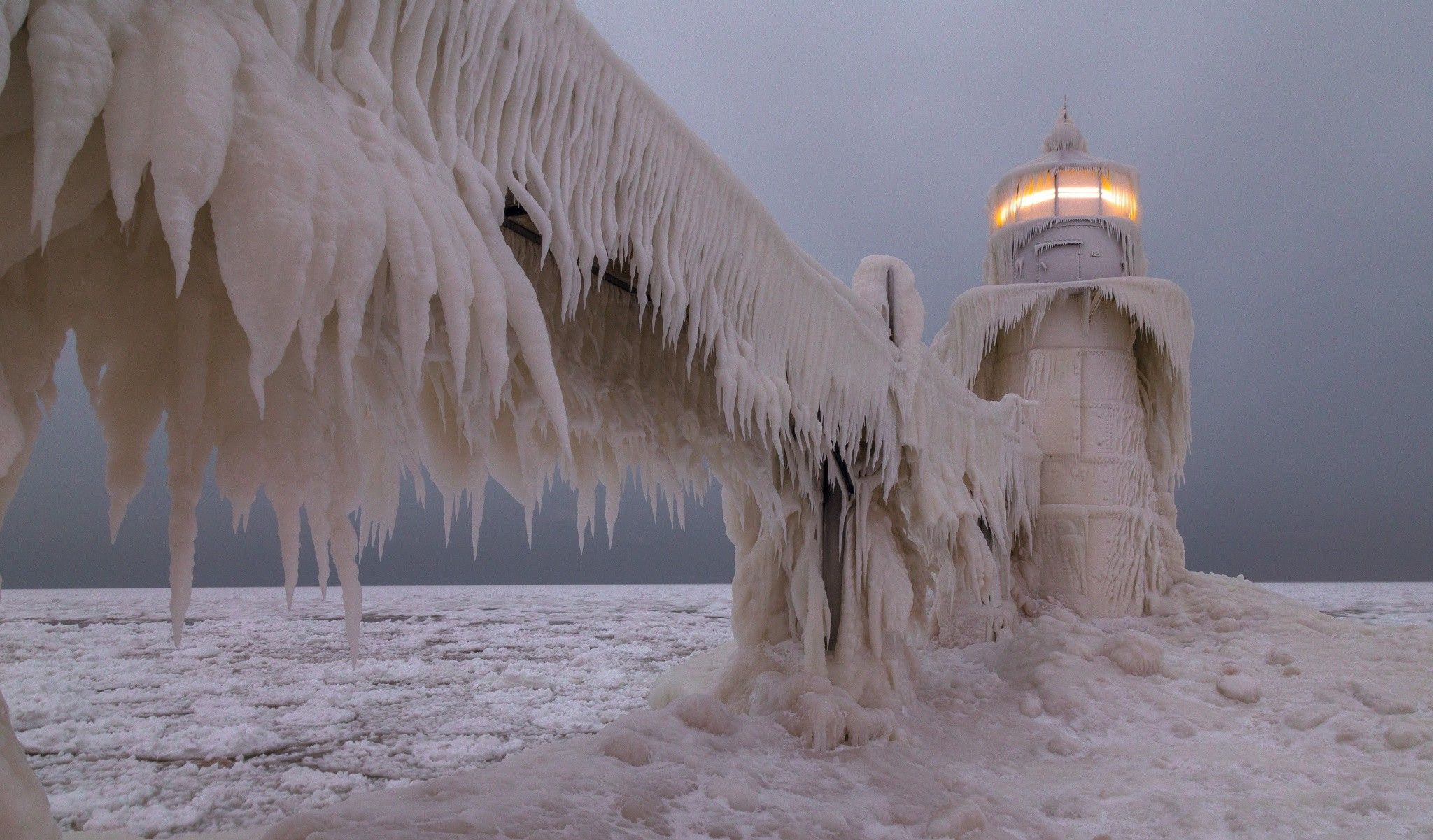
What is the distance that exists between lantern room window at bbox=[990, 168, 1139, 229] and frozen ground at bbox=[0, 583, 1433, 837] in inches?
181

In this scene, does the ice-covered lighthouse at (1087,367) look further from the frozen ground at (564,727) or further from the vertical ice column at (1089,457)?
the frozen ground at (564,727)

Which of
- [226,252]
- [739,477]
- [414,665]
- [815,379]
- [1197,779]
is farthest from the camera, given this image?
[414,665]

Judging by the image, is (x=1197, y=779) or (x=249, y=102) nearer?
(x=249, y=102)

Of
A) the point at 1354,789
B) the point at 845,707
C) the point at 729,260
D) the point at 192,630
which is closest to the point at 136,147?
the point at 729,260

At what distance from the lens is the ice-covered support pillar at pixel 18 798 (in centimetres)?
176

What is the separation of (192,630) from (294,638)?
293cm

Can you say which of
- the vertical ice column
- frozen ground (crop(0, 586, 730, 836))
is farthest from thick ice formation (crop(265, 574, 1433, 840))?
frozen ground (crop(0, 586, 730, 836))

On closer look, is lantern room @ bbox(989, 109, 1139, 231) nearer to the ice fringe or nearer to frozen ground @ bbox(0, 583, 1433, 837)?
frozen ground @ bbox(0, 583, 1433, 837)

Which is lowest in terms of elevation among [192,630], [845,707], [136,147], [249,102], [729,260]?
[192,630]

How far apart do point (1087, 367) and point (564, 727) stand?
6.57 meters

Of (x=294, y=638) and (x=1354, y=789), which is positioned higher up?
(x=1354, y=789)

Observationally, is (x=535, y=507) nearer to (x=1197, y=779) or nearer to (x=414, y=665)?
(x=1197, y=779)

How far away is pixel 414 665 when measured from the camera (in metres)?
11.3

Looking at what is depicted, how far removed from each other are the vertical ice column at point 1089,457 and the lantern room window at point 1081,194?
1.35 metres
